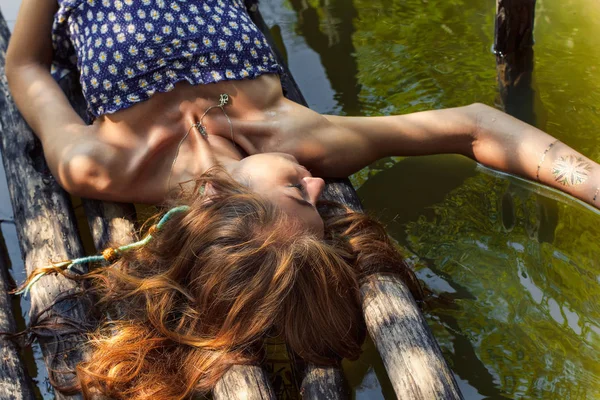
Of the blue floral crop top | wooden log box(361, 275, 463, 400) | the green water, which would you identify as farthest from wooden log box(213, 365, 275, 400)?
the blue floral crop top

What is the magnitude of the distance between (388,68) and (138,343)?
2534 mm

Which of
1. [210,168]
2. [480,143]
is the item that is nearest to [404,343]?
[210,168]

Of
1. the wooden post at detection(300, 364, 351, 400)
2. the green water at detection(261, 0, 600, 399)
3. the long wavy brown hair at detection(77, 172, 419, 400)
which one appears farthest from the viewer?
the green water at detection(261, 0, 600, 399)

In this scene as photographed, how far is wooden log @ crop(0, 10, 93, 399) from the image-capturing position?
233 cm

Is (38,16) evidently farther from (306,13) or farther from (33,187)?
(306,13)

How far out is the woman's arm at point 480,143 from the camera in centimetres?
282

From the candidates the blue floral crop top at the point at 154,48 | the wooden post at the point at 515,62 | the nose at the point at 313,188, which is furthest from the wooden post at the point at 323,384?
the wooden post at the point at 515,62

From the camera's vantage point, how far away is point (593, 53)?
4.03m

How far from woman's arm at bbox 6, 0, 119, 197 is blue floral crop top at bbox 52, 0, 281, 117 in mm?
147

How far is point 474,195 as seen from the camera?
3.31m

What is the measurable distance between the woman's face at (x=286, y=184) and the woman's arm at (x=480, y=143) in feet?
1.21

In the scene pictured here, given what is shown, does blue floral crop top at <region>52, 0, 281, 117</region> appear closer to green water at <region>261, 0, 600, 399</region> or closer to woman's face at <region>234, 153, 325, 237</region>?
woman's face at <region>234, 153, 325, 237</region>

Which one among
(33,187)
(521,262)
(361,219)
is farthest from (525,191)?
(33,187)

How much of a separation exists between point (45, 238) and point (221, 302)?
93 centimetres
